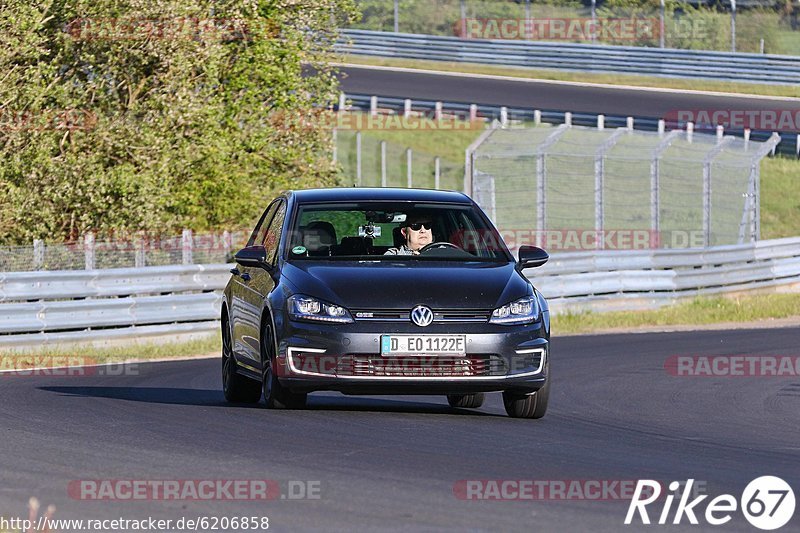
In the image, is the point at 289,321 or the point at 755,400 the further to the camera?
the point at 755,400

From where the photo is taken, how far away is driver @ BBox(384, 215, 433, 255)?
11672 mm

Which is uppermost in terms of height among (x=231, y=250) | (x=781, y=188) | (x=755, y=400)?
(x=755, y=400)

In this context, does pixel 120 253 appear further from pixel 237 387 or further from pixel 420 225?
pixel 420 225

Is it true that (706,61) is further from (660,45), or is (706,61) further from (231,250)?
(231,250)

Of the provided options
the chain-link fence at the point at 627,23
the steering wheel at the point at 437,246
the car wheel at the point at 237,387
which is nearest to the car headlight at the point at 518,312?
the steering wheel at the point at 437,246

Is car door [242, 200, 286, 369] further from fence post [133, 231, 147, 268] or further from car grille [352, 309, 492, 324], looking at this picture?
fence post [133, 231, 147, 268]

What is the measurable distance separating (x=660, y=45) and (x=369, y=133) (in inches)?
493

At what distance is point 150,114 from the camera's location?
24.2m

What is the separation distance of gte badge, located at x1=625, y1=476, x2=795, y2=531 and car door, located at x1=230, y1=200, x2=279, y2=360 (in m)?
4.67

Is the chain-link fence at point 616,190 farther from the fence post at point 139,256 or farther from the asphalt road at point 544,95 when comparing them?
the fence post at point 139,256

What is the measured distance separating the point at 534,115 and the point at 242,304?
30.4 m

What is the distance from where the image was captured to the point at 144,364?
1766cm

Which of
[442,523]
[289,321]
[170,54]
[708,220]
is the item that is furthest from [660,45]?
[442,523]

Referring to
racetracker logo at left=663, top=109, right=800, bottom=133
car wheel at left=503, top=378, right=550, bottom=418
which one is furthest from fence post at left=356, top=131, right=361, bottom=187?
car wheel at left=503, top=378, right=550, bottom=418
